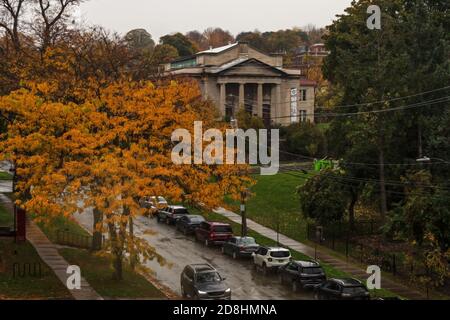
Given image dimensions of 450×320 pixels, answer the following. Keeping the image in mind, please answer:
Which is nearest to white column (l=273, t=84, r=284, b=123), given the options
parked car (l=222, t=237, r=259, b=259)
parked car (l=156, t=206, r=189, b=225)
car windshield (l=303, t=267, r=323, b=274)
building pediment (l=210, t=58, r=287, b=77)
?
building pediment (l=210, t=58, r=287, b=77)

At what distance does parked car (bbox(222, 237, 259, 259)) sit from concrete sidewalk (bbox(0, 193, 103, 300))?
31.8 ft

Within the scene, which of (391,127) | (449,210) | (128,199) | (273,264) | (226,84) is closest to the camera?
(128,199)

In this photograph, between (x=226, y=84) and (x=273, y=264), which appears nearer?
(x=273, y=264)

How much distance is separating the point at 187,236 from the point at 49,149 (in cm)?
1809

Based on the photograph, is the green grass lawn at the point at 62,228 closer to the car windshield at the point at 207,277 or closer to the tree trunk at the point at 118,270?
the tree trunk at the point at 118,270

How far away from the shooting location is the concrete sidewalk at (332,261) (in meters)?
32.2

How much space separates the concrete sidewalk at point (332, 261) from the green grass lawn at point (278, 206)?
827 mm

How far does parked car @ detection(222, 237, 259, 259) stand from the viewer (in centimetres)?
3772

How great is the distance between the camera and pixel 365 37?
45156 mm

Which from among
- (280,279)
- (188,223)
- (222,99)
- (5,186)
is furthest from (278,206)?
(222,99)

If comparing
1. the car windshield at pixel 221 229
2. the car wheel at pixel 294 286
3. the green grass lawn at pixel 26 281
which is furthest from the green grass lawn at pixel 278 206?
the green grass lawn at pixel 26 281

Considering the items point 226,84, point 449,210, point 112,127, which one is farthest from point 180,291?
point 226,84

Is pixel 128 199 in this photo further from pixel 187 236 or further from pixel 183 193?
pixel 187 236

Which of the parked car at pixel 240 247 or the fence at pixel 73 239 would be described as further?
the fence at pixel 73 239
